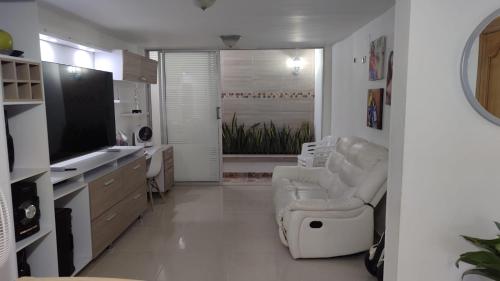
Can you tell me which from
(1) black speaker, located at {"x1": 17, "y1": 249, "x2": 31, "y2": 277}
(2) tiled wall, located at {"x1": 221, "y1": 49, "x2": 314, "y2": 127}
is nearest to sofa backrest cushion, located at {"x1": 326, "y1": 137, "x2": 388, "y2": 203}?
(1) black speaker, located at {"x1": 17, "y1": 249, "x2": 31, "y2": 277}

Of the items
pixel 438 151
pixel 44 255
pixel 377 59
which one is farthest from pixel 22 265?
pixel 377 59

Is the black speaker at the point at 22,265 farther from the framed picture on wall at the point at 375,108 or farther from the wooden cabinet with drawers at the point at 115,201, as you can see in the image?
the framed picture on wall at the point at 375,108

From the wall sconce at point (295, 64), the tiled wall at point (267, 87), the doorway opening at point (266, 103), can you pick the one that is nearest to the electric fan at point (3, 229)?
A: the doorway opening at point (266, 103)

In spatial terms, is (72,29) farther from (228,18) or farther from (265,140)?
(265,140)

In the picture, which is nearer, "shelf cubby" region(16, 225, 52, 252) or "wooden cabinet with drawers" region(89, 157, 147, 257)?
"shelf cubby" region(16, 225, 52, 252)

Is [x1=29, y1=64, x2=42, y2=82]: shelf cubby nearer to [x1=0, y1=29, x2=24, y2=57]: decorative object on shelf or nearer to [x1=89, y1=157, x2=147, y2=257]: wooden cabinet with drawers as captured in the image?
[x1=0, y1=29, x2=24, y2=57]: decorative object on shelf

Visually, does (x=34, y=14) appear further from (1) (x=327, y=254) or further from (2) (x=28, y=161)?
(1) (x=327, y=254)

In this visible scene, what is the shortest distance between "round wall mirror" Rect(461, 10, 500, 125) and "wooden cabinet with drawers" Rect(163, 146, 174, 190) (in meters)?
4.20

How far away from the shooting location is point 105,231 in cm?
324

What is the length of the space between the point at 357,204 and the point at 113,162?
2.34m

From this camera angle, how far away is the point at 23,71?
88.0 inches

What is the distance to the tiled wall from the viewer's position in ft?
24.2

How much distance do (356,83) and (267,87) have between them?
3193 mm

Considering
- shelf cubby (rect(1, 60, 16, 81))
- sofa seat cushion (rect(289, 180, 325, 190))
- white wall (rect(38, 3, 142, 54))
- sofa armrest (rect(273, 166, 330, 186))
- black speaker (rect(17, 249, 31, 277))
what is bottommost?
black speaker (rect(17, 249, 31, 277))
